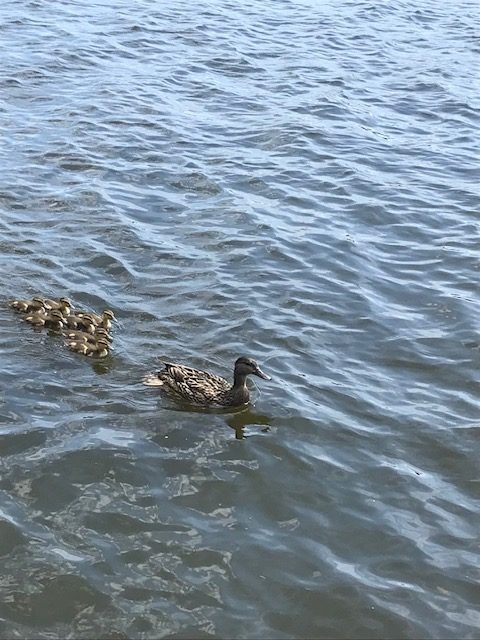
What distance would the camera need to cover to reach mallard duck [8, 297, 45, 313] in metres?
10.5

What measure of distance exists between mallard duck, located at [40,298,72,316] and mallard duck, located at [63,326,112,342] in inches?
11.4

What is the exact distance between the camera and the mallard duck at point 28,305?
1049 centimetres

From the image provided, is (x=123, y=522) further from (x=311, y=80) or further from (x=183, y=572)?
(x=311, y=80)

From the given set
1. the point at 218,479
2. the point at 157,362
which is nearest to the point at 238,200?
the point at 157,362

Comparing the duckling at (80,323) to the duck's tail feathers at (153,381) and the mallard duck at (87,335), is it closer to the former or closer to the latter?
the mallard duck at (87,335)

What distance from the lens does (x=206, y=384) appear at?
9.54m

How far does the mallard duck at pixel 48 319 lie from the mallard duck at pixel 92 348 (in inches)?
12.3

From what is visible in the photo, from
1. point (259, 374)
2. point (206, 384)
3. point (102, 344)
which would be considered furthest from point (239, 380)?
point (102, 344)

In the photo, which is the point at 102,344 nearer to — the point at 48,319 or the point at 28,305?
the point at 48,319

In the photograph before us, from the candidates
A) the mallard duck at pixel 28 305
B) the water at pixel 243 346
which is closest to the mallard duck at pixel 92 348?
the water at pixel 243 346

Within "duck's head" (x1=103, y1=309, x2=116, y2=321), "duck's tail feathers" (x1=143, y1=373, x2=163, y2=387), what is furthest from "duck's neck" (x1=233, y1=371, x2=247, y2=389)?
"duck's head" (x1=103, y1=309, x2=116, y2=321)

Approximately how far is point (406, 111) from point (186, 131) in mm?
4307

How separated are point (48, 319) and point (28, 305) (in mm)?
350

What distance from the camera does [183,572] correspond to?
7.36 m
